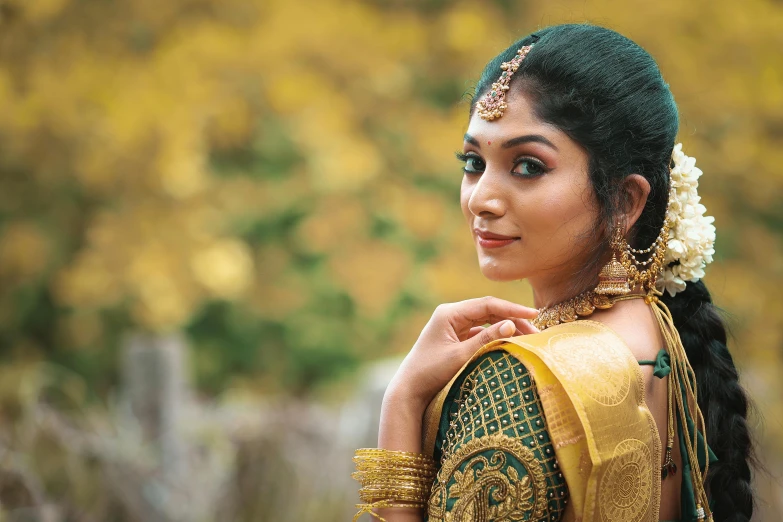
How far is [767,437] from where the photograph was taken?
659cm

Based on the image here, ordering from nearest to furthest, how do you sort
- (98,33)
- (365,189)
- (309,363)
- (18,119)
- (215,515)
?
(215,515), (18,119), (98,33), (365,189), (309,363)

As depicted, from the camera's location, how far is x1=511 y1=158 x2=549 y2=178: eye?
5.74 feet

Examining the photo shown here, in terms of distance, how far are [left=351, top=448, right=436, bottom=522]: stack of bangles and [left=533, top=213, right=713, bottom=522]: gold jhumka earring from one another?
16.3 inches

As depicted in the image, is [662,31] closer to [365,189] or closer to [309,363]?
[365,189]

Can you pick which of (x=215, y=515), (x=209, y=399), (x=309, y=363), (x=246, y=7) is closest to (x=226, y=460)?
(x=215, y=515)

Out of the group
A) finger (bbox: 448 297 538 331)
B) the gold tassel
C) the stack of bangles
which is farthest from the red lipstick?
the stack of bangles

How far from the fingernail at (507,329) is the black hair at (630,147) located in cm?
24

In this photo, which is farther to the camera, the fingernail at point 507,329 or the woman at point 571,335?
the fingernail at point 507,329

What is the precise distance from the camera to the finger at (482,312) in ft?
5.90

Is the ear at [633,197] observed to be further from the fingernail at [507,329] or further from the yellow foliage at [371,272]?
the yellow foliage at [371,272]

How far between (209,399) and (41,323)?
4.72 feet

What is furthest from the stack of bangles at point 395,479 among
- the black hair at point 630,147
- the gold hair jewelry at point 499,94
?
the gold hair jewelry at point 499,94

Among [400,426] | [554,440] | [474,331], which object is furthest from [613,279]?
[400,426]

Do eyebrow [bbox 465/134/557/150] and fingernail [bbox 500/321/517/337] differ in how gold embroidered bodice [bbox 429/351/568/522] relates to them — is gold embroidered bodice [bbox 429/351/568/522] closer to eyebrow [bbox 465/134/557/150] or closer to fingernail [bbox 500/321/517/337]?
fingernail [bbox 500/321/517/337]
